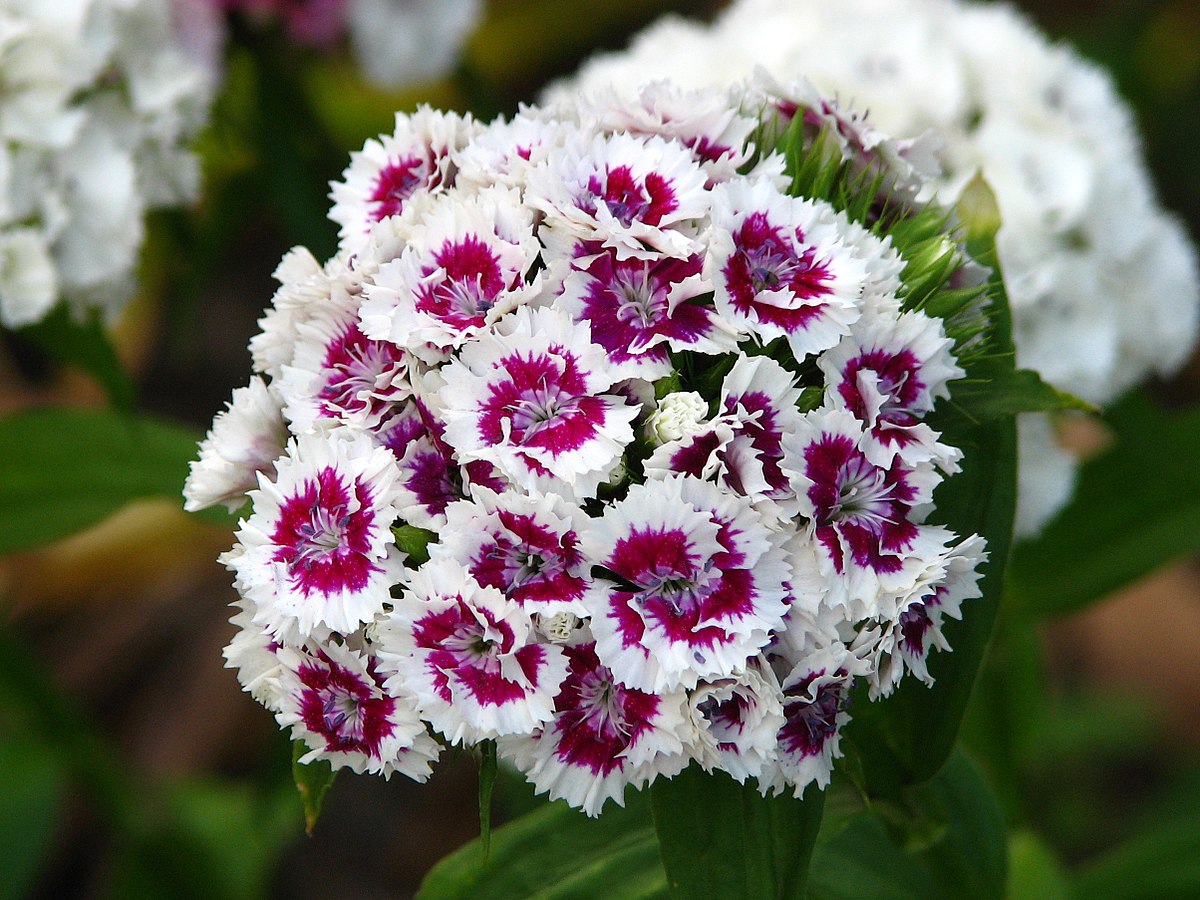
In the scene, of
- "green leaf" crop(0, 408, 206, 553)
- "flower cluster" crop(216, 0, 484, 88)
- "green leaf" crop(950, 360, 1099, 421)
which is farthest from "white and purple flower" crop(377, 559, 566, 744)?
"flower cluster" crop(216, 0, 484, 88)

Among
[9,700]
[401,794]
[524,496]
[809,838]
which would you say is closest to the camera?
[524,496]

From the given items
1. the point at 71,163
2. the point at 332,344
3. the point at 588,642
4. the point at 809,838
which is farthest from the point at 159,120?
the point at 809,838

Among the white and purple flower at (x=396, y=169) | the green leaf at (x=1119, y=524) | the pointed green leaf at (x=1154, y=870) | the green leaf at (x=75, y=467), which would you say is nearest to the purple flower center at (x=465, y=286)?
the white and purple flower at (x=396, y=169)

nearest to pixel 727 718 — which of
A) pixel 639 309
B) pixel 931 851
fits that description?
pixel 639 309

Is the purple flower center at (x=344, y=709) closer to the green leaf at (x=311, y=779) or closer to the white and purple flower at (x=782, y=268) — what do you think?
the green leaf at (x=311, y=779)

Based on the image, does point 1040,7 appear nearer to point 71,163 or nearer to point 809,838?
point 71,163

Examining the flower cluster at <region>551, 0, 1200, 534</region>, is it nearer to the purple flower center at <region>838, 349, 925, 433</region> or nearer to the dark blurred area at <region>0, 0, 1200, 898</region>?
the dark blurred area at <region>0, 0, 1200, 898</region>

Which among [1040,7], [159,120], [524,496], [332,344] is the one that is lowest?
[524,496]
